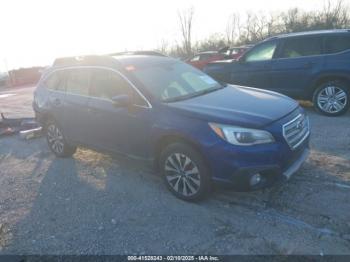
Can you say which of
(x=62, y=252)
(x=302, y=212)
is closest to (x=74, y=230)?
(x=62, y=252)

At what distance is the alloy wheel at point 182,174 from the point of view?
3.87 m

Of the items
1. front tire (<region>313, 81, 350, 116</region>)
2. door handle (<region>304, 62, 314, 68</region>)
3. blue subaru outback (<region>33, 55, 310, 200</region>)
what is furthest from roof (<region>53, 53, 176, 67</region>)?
front tire (<region>313, 81, 350, 116</region>)

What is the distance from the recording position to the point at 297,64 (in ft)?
24.7

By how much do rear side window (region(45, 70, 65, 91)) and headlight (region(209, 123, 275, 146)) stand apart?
333 centimetres

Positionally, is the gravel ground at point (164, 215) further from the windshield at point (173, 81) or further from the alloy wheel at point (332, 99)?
the alloy wheel at point (332, 99)

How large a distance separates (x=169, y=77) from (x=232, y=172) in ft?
5.90

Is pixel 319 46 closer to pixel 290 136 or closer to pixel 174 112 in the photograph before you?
pixel 290 136

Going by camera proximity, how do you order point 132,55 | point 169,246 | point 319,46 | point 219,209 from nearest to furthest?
point 169,246 < point 219,209 < point 132,55 < point 319,46

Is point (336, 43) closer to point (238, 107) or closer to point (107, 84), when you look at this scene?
point (238, 107)

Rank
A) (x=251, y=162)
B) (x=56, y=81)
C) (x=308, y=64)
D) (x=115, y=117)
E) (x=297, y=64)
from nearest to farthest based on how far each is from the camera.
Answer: (x=251, y=162) → (x=115, y=117) → (x=56, y=81) → (x=308, y=64) → (x=297, y=64)

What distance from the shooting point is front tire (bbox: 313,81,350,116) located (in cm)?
707

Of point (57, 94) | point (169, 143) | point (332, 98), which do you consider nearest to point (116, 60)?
point (169, 143)

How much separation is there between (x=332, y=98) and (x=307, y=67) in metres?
0.86

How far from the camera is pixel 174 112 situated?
391 cm
